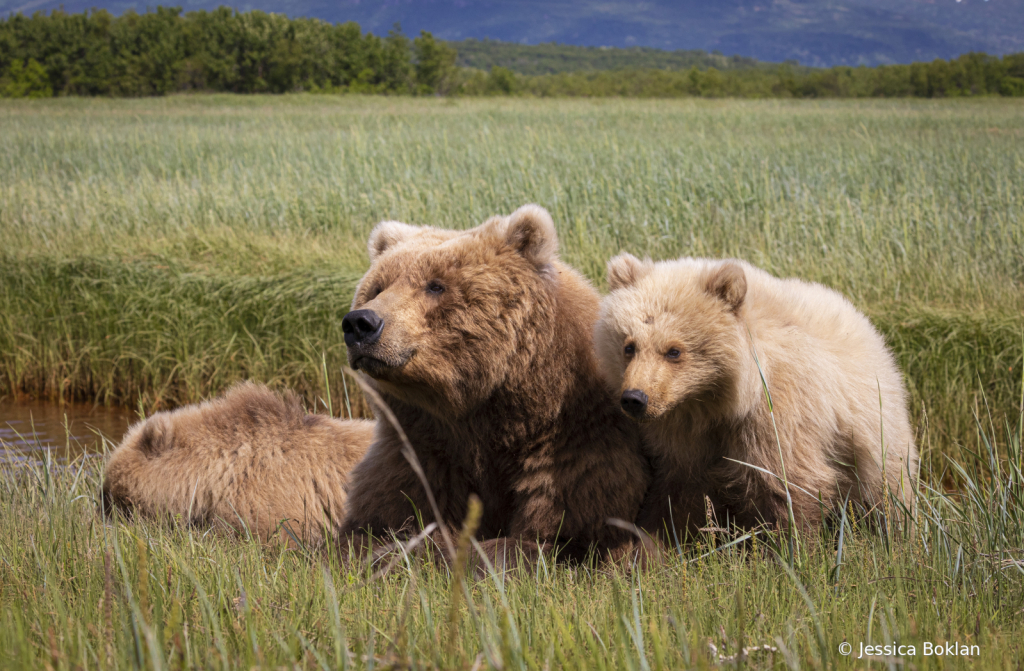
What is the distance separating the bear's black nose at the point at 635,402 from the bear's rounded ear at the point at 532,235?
0.75 metres

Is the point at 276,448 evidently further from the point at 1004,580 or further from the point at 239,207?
the point at 239,207

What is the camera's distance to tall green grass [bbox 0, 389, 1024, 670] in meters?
1.71

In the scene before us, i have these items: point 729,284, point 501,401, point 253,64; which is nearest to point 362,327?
point 501,401

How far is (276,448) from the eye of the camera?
387 centimetres

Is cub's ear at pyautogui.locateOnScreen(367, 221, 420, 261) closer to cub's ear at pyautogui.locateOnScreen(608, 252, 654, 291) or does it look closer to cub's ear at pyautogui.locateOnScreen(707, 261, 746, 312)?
cub's ear at pyautogui.locateOnScreen(608, 252, 654, 291)

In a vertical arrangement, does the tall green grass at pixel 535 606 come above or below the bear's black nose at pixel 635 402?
below

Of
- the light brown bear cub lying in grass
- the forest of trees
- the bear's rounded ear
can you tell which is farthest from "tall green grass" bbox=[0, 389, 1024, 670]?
the forest of trees

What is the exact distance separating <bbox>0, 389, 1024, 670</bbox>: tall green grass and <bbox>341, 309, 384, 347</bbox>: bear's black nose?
0.74 meters

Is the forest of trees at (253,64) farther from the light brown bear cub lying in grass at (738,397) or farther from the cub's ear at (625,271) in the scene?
the light brown bear cub lying in grass at (738,397)

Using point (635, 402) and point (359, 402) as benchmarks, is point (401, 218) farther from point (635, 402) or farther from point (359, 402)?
point (635, 402)

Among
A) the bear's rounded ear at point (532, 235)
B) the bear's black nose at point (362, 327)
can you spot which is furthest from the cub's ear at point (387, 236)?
the bear's black nose at point (362, 327)

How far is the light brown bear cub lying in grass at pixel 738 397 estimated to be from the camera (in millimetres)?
2701

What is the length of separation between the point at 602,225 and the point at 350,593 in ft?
20.4

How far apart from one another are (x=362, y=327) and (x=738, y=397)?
4.20 feet
